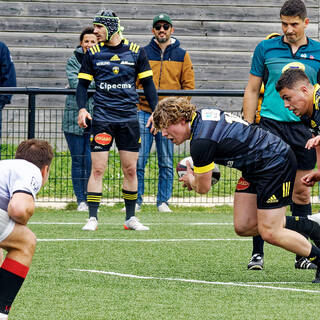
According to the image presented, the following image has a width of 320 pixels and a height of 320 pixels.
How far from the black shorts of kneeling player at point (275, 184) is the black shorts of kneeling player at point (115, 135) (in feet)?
10.2

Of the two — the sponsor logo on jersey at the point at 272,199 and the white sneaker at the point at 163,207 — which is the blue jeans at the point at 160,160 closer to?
the white sneaker at the point at 163,207

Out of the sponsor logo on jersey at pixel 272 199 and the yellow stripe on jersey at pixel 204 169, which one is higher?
the yellow stripe on jersey at pixel 204 169

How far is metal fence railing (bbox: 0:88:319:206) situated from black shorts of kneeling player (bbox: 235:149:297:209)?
486cm

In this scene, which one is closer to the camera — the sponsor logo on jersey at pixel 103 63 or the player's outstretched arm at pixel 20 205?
the player's outstretched arm at pixel 20 205

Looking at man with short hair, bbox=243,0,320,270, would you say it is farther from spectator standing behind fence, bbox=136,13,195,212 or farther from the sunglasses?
the sunglasses

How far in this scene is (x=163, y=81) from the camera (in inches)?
452

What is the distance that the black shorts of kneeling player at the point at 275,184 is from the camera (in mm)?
6289

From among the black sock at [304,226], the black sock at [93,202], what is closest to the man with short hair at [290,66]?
the black sock at [304,226]

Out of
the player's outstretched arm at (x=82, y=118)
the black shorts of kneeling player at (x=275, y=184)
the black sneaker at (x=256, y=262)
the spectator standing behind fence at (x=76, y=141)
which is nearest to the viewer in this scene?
the black shorts of kneeling player at (x=275, y=184)

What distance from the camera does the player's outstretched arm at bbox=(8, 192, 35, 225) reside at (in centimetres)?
466

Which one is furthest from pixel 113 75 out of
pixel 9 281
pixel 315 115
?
pixel 9 281

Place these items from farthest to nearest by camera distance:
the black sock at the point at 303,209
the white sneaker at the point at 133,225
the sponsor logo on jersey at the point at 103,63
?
the white sneaker at the point at 133,225
the sponsor logo on jersey at the point at 103,63
the black sock at the point at 303,209

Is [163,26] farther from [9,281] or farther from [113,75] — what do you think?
[9,281]

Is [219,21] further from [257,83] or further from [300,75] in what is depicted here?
[300,75]
